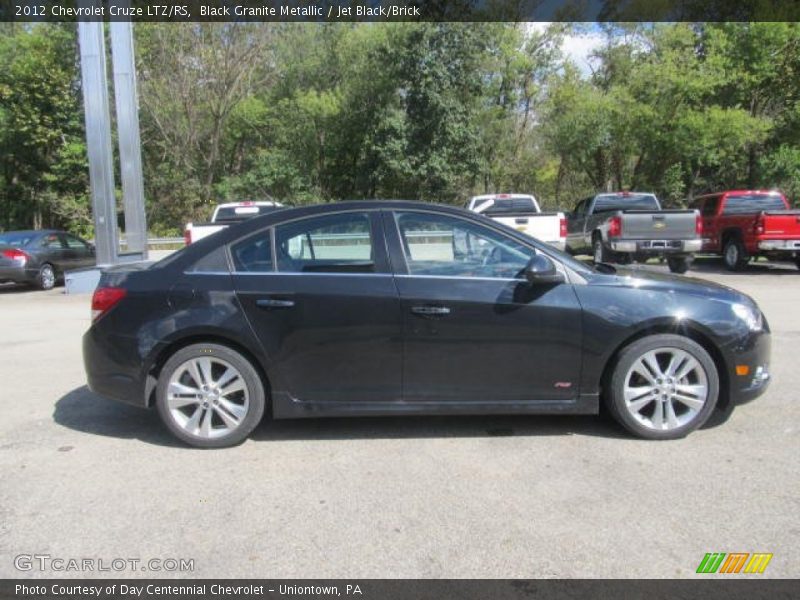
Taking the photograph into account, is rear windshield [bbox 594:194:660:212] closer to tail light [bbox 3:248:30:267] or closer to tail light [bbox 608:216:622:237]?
tail light [bbox 608:216:622:237]

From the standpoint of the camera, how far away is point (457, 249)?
4590mm

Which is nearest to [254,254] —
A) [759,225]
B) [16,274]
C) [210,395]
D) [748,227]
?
[210,395]

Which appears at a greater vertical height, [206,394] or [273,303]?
[273,303]

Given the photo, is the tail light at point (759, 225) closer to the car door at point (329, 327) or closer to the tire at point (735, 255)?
the tire at point (735, 255)

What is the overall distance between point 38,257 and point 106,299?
40.7 feet

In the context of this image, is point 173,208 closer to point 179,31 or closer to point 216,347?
point 179,31

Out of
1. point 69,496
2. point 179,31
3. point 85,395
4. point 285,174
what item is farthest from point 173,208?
point 69,496

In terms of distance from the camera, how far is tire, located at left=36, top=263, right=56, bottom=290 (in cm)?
1523

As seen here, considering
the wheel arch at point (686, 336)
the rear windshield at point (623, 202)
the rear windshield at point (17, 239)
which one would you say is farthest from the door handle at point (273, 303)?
the rear windshield at point (623, 202)

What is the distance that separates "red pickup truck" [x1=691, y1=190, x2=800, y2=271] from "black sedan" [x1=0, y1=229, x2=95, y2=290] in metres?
16.0

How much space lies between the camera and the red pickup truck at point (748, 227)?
14.4 metres

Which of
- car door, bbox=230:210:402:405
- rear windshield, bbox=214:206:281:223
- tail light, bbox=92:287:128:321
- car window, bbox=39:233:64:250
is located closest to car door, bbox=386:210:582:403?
car door, bbox=230:210:402:405

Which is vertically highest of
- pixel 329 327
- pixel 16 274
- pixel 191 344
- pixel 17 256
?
pixel 329 327

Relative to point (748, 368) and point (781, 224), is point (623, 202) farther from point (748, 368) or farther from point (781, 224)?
point (748, 368)
